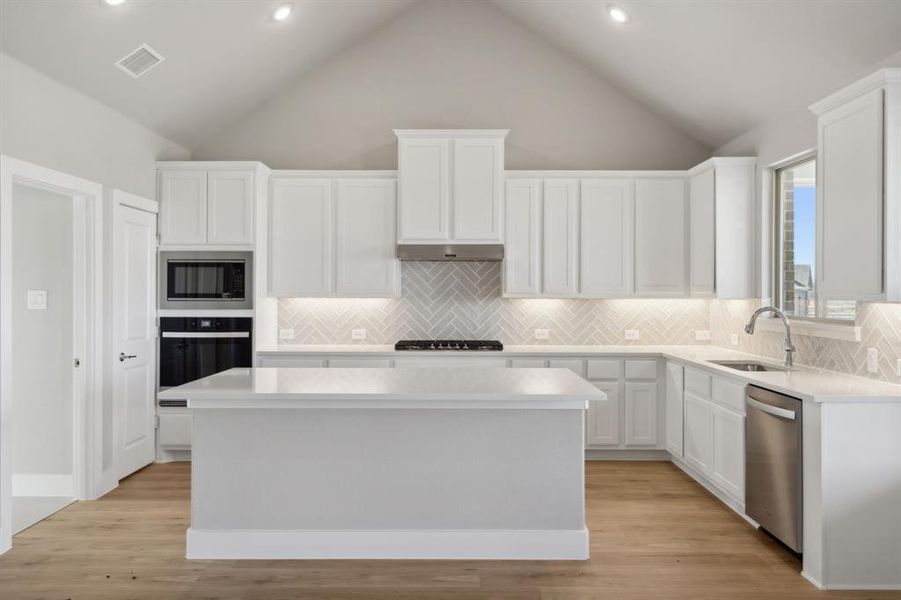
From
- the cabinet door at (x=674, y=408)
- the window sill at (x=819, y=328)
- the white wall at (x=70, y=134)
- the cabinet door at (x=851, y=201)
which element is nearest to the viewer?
the cabinet door at (x=851, y=201)

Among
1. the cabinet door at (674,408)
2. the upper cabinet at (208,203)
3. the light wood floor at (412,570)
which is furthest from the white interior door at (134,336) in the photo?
the cabinet door at (674,408)

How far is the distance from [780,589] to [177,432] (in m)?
4.34

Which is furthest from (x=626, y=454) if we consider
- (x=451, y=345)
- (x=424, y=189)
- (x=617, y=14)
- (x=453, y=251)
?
(x=617, y=14)

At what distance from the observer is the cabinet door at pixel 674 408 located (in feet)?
15.4

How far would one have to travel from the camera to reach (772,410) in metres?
3.22

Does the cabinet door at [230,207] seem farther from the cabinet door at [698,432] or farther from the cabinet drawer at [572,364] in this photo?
the cabinet door at [698,432]

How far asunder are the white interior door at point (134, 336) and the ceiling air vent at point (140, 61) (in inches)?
38.0

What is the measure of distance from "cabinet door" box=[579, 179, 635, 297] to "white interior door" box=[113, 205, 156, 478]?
3614 mm

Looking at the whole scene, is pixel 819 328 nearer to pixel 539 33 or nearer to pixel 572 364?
pixel 572 364

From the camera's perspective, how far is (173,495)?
416 cm

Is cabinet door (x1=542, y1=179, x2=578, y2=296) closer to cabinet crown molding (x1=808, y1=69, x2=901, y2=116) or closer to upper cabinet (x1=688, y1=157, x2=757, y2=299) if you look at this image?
upper cabinet (x1=688, y1=157, x2=757, y2=299)

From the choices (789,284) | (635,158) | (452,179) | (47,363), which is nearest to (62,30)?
(47,363)

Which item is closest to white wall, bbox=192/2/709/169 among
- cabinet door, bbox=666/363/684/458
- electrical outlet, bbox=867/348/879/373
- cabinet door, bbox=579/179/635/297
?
cabinet door, bbox=579/179/635/297

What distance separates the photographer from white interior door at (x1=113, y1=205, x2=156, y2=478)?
14.5 ft
